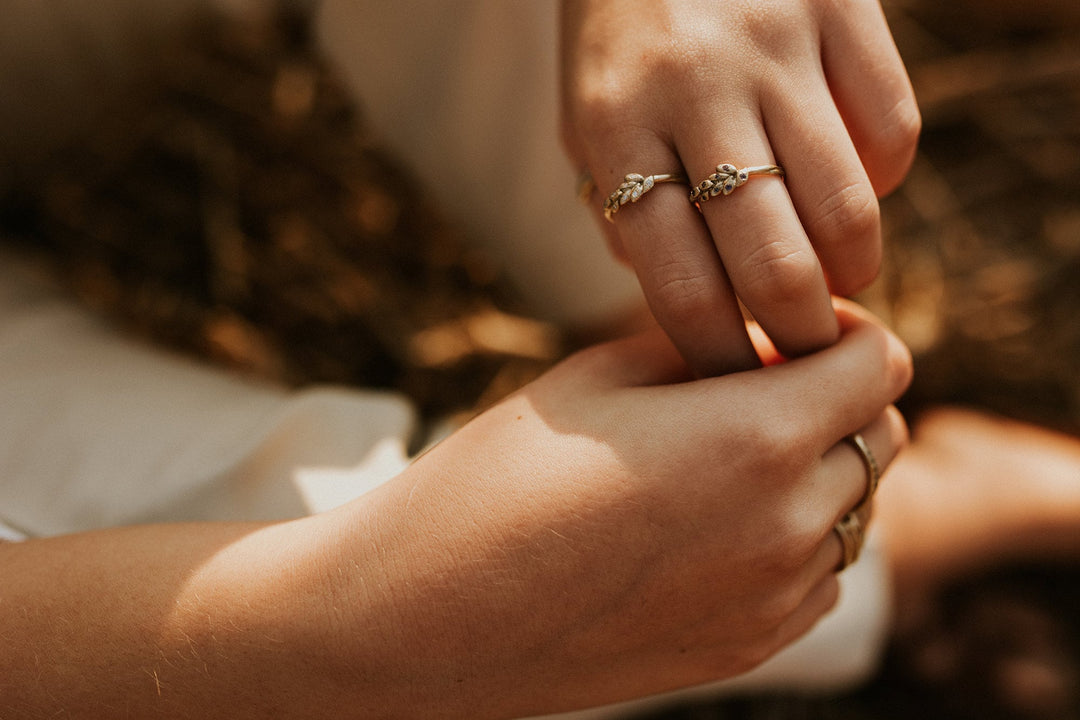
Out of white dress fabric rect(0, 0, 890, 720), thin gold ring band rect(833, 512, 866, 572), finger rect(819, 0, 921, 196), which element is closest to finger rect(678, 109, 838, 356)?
finger rect(819, 0, 921, 196)

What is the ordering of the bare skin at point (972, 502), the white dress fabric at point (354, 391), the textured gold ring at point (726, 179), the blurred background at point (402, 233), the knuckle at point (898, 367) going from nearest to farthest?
the textured gold ring at point (726, 179) < the knuckle at point (898, 367) < the white dress fabric at point (354, 391) < the blurred background at point (402, 233) < the bare skin at point (972, 502)

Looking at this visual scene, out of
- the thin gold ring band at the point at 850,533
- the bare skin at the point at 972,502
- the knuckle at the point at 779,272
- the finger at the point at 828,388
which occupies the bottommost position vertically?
the bare skin at the point at 972,502

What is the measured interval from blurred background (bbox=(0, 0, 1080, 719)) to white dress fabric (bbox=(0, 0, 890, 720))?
10 cm

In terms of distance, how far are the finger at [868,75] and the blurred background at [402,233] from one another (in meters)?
0.75

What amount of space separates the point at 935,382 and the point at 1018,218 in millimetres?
395

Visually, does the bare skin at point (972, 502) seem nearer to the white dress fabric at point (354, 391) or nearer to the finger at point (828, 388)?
the white dress fabric at point (354, 391)

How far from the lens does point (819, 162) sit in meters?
0.63

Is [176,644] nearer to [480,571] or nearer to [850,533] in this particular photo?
[480,571]

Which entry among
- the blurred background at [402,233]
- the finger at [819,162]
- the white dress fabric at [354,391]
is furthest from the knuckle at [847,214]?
the blurred background at [402,233]

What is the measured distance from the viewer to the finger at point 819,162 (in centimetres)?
63

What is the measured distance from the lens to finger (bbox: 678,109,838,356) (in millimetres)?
624

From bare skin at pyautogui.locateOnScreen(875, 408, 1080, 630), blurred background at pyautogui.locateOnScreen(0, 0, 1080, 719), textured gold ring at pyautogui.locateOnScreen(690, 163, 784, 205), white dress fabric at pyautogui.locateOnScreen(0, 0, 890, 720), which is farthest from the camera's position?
bare skin at pyautogui.locateOnScreen(875, 408, 1080, 630)

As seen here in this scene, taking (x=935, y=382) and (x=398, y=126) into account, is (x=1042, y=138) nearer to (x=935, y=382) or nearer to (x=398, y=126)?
(x=935, y=382)

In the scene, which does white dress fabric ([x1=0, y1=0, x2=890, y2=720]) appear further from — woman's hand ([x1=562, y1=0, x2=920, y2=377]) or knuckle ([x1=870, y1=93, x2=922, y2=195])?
knuckle ([x1=870, y1=93, x2=922, y2=195])
